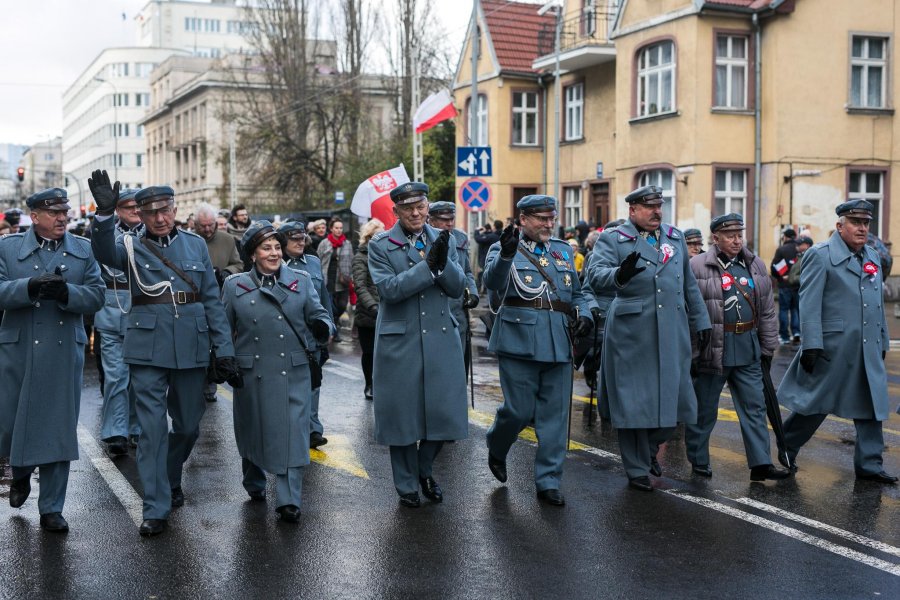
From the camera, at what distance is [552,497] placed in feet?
23.7

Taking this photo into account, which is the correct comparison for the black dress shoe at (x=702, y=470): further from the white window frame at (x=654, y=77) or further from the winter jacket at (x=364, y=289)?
the white window frame at (x=654, y=77)

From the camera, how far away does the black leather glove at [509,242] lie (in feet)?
23.3

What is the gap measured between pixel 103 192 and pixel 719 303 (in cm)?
431

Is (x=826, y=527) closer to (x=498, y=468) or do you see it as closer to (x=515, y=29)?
(x=498, y=468)

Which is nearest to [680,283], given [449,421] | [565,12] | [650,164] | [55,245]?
[449,421]

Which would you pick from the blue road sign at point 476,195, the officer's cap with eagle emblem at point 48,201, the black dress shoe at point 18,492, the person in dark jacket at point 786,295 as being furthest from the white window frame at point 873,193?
the black dress shoe at point 18,492

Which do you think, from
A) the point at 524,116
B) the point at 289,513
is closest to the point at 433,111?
the point at 524,116

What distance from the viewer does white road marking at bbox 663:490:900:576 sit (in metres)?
5.90

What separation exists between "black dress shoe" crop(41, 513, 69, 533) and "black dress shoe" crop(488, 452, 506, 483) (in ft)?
9.02

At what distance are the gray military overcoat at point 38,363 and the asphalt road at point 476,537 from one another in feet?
1.63

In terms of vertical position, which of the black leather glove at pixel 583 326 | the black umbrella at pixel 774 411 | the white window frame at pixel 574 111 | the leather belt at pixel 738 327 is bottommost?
the black umbrella at pixel 774 411

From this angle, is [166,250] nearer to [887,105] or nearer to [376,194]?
[376,194]

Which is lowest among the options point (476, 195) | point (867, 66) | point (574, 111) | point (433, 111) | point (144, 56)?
point (476, 195)

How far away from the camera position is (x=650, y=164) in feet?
91.8
